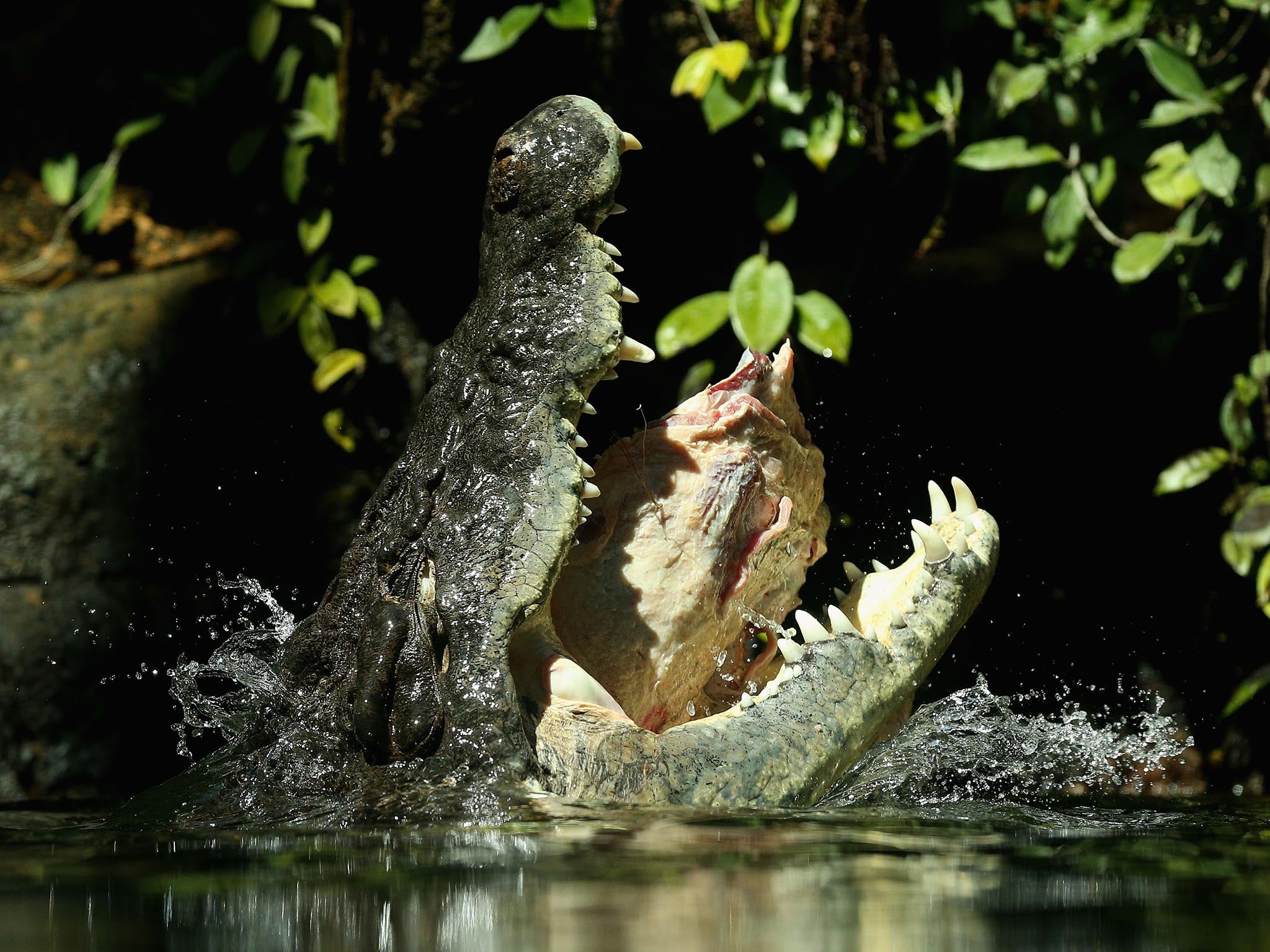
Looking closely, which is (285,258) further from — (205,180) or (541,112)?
(541,112)

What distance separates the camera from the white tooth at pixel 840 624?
1883mm

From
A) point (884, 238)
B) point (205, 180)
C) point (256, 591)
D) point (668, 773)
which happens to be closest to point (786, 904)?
point (668, 773)

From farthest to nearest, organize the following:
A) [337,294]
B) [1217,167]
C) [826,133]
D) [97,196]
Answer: [97,196] < [337,294] < [826,133] < [1217,167]

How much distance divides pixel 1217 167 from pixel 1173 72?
0.91 ft

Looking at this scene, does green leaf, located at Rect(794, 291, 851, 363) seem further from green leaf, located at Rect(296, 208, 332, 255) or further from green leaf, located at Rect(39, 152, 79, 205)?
green leaf, located at Rect(39, 152, 79, 205)

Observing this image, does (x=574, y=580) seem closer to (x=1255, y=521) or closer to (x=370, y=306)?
(x=370, y=306)

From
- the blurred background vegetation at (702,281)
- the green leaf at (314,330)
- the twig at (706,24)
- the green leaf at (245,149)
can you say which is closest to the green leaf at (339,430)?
the blurred background vegetation at (702,281)

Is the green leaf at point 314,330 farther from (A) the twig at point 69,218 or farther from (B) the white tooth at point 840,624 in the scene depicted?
(B) the white tooth at point 840,624

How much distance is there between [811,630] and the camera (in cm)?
188

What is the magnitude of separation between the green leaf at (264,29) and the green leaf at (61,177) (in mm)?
719

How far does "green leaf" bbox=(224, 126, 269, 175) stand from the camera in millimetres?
3836

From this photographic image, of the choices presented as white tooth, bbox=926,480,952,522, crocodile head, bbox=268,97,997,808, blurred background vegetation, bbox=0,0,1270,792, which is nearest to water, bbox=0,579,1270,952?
crocodile head, bbox=268,97,997,808

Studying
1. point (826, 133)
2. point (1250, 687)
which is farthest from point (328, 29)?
point (1250, 687)

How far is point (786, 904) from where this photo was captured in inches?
41.2
